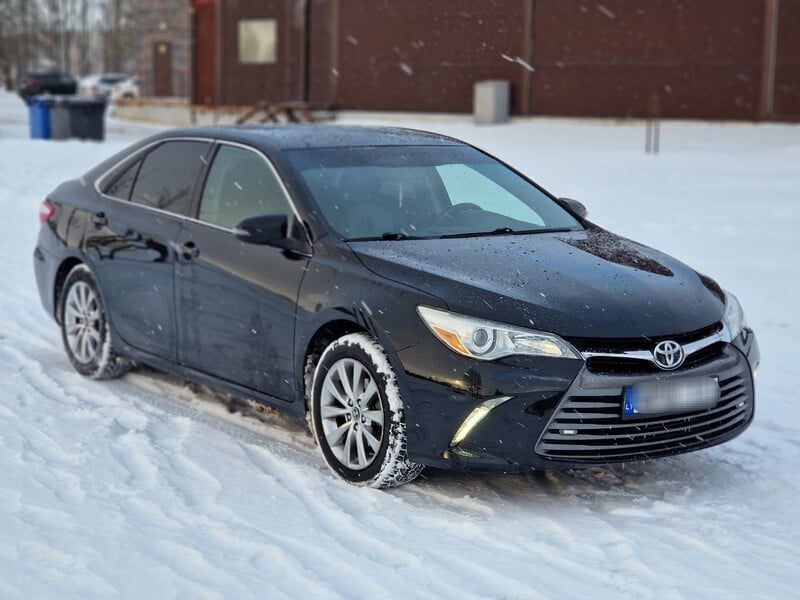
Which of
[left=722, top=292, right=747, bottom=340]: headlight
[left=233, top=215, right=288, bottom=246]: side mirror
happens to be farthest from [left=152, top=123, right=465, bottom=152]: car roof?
[left=722, top=292, right=747, bottom=340]: headlight

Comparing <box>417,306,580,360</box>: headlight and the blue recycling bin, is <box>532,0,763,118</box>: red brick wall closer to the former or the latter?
the blue recycling bin

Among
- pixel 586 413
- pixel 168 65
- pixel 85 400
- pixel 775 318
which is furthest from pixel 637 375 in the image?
pixel 168 65

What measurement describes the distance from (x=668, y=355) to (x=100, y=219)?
3524 millimetres

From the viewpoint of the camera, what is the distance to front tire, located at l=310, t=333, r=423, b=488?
502 centimetres

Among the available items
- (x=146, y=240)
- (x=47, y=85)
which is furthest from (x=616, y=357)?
(x=47, y=85)

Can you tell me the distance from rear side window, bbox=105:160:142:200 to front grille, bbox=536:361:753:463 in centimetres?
321

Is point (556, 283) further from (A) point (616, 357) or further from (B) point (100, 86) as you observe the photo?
(B) point (100, 86)

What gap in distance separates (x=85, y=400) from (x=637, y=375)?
3.13m

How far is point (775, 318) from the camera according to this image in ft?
28.7

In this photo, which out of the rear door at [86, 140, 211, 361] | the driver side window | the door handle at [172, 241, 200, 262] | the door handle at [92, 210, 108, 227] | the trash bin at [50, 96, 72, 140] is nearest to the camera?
the driver side window

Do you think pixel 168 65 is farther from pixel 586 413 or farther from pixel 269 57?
pixel 586 413

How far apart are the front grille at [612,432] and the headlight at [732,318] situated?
0.88 feet

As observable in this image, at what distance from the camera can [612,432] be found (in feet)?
16.0

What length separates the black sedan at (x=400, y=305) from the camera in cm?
482
